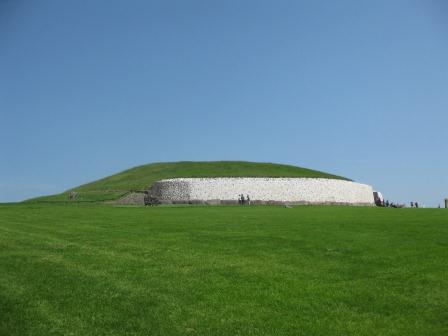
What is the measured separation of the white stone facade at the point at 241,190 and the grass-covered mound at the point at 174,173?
512cm

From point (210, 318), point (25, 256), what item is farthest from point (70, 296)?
point (25, 256)

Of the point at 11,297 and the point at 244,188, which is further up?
the point at 244,188

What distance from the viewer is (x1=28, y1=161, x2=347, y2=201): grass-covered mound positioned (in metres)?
59.7

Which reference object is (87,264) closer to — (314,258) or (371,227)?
(314,258)

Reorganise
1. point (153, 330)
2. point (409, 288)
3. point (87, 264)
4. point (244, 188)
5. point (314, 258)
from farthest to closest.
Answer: point (244, 188) < point (314, 258) < point (87, 264) < point (409, 288) < point (153, 330)

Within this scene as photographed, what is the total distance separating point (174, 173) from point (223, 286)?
58.4m

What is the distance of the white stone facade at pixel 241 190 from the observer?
55031 millimetres

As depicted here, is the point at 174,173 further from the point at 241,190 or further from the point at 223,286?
the point at 223,286

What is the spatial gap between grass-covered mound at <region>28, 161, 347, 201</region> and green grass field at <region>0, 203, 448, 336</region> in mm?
→ 43655

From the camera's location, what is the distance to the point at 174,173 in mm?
67125

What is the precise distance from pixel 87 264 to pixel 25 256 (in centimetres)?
198

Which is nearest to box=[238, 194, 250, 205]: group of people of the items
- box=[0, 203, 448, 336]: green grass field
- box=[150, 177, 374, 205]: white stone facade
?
box=[150, 177, 374, 205]: white stone facade

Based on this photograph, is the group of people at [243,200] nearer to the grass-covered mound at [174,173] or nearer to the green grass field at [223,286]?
the grass-covered mound at [174,173]

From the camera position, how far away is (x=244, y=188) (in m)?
55.3
